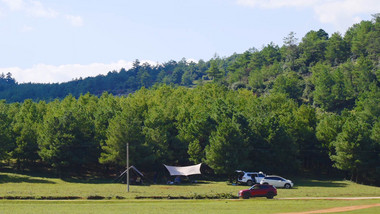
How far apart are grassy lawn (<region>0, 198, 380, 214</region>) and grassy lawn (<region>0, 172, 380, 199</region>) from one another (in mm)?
6696

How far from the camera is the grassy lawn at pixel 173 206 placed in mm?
33438

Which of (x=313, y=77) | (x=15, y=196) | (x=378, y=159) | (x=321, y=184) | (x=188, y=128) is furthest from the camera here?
(x=313, y=77)

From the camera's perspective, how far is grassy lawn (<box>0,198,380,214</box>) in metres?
33.4

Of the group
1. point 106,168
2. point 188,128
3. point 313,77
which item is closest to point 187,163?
point 188,128

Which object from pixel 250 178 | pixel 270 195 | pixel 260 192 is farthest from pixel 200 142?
pixel 270 195

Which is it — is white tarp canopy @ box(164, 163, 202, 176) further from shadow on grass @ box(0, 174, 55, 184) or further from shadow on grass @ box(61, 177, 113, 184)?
shadow on grass @ box(0, 174, 55, 184)

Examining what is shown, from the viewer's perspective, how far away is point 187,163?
73250 millimetres

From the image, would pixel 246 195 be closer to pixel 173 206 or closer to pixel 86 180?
pixel 173 206

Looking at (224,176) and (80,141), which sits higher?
(80,141)

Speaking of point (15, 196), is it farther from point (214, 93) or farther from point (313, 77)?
point (313, 77)

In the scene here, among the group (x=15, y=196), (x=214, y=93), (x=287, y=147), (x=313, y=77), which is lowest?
(x=15, y=196)

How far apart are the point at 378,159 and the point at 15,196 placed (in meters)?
49.3

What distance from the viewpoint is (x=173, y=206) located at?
119ft

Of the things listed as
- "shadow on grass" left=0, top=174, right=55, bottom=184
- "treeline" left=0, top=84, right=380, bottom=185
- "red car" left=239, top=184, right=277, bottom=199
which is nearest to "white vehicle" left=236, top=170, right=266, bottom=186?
"treeline" left=0, top=84, right=380, bottom=185
